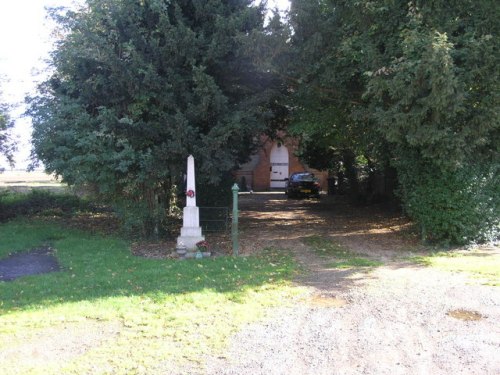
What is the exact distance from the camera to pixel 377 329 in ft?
17.5

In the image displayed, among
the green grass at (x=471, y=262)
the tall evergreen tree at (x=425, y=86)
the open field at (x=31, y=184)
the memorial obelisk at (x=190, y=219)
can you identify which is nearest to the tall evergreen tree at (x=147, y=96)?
the memorial obelisk at (x=190, y=219)

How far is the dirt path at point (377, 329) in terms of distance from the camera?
4.47 metres

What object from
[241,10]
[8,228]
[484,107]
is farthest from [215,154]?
[8,228]

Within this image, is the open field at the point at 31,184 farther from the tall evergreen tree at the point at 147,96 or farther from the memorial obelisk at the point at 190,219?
the memorial obelisk at the point at 190,219

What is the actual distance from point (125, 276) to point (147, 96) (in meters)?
4.49

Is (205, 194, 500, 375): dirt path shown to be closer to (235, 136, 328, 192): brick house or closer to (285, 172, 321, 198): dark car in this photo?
(285, 172, 321, 198): dark car

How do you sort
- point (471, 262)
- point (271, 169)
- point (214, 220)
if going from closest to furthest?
point (471, 262) → point (214, 220) → point (271, 169)

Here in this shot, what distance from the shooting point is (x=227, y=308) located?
618 cm

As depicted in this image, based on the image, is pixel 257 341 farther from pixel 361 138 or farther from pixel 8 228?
pixel 8 228

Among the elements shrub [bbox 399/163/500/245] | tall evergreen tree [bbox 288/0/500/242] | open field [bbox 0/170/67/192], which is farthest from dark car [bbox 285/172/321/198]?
shrub [bbox 399/163/500/245]

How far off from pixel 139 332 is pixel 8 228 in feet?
34.3

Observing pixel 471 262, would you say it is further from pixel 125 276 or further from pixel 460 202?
pixel 125 276

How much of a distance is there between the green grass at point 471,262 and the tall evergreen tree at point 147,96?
15.9 feet

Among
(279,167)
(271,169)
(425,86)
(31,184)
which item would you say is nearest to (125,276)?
(425,86)
